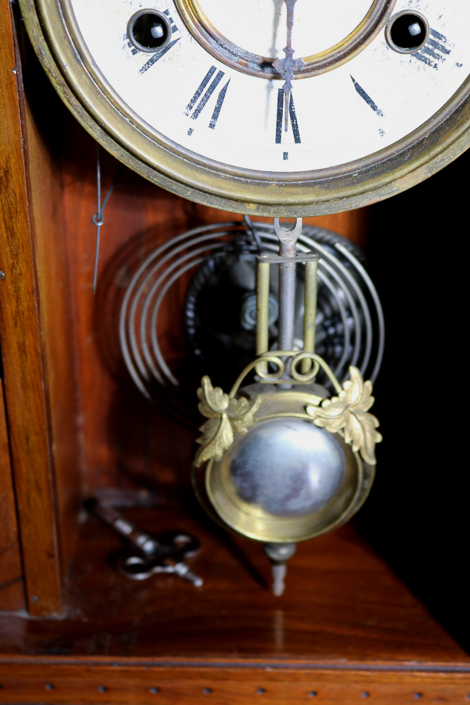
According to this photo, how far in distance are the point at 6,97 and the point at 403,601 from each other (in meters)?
0.96

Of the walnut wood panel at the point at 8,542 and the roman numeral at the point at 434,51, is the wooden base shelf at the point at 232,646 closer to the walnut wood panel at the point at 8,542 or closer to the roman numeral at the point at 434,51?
the walnut wood panel at the point at 8,542

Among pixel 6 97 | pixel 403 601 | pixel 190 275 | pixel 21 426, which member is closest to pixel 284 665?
pixel 403 601

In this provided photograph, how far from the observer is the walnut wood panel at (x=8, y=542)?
1037mm

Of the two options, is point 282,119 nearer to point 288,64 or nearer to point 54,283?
point 288,64

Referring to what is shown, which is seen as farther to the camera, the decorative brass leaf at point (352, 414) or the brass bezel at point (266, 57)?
the decorative brass leaf at point (352, 414)

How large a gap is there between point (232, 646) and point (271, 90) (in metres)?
0.79

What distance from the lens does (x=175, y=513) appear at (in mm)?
1391

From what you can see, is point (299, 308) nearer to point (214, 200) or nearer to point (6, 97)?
point (214, 200)

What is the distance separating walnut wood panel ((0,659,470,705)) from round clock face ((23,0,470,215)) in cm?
68

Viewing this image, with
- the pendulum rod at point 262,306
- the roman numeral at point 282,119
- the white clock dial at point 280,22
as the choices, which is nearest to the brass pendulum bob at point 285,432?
the pendulum rod at point 262,306

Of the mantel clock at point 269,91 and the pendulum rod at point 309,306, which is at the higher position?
the mantel clock at point 269,91

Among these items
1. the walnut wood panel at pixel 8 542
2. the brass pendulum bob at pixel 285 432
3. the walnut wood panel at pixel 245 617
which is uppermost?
the brass pendulum bob at pixel 285 432

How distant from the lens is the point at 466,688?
3.45 feet

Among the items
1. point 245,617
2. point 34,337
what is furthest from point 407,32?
point 245,617
